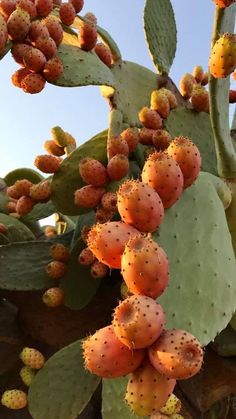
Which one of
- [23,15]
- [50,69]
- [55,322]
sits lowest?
[55,322]

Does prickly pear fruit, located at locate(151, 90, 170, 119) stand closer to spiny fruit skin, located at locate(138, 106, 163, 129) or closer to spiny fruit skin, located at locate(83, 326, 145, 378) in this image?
spiny fruit skin, located at locate(138, 106, 163, 129)

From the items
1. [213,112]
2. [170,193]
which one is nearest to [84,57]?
[213,112]

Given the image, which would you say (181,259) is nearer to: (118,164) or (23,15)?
(118,164)

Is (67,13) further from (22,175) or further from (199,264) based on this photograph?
(199,264)

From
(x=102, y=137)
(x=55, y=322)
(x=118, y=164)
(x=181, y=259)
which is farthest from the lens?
(x=55, y=322)

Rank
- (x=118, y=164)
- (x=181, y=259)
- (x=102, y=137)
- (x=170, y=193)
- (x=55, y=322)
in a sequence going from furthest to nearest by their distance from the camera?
(x=55, y=322), (x=102, y=137), (x=118, y=164), (x=181, y=259), (x=170, y=193)

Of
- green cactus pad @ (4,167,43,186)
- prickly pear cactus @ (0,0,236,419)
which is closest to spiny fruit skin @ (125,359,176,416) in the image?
prickly pear cactus @ (0,0,236,419)
